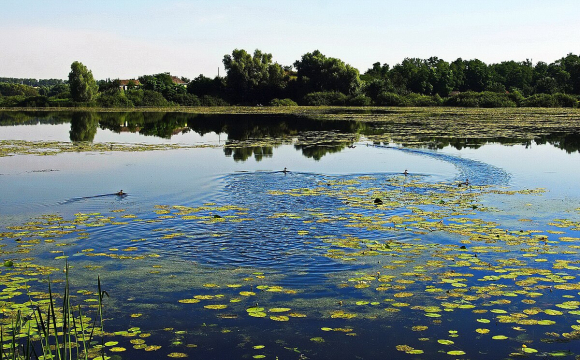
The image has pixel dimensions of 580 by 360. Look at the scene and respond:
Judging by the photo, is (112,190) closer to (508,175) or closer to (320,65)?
(508,175)

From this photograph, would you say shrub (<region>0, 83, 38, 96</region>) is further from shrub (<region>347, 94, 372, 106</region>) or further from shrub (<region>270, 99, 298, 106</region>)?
shrub (<region>347, 94, 372, 106</region>)

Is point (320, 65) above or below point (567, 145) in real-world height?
above

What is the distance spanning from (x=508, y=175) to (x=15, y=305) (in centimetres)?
1517

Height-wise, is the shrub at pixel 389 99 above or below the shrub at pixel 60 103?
above

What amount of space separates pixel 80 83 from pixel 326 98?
35399mm

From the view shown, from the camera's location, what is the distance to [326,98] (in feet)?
284

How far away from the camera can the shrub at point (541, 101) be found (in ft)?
252

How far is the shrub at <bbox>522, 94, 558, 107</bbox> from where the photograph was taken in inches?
3024

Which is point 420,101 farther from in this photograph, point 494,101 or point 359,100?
point 494,101

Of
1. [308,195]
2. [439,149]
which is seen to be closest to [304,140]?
[439,149]

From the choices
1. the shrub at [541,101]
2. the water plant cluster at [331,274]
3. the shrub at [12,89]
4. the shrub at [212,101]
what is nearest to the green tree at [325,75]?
the shrub at [212,101]

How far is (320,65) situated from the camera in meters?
88.6

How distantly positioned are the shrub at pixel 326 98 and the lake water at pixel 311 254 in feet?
218

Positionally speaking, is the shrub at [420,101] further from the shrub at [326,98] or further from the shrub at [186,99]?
the shrub at [186,99]
